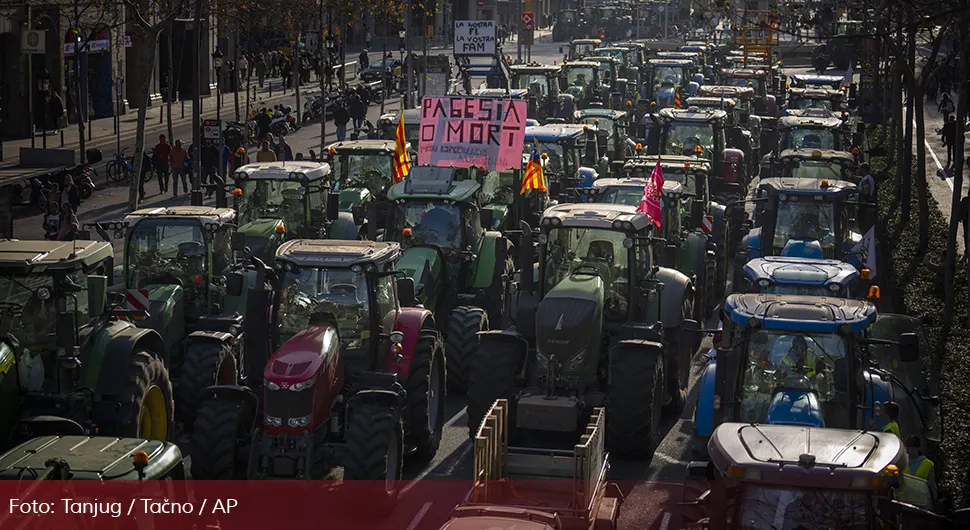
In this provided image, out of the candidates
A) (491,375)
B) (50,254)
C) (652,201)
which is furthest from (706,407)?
(50,254)

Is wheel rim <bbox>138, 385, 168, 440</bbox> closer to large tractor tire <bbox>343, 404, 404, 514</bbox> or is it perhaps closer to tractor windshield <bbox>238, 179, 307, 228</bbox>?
large tractor tire <bbox>343, 404, 404, 514</bbox>

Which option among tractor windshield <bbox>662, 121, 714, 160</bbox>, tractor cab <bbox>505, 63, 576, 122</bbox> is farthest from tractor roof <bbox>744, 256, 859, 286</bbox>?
tractor cab <bbox>505, 63, 576, 122</bbox>

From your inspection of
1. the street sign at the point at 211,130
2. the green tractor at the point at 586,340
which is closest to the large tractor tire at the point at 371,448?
the green tractor at the point at 586,340

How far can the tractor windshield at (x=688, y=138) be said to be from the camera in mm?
32312

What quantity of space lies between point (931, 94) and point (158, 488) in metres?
50.4

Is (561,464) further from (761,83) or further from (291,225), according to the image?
(761,83)

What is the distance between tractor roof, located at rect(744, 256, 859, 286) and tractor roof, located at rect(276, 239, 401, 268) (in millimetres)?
4568

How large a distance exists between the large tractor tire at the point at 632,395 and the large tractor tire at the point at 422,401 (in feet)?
7.09

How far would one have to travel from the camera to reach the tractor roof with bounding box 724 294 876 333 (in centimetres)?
1412

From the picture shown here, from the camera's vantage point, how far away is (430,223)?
2241 centimetres

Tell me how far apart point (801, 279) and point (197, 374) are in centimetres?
744

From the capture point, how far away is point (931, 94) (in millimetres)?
56906

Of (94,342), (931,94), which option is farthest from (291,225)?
(931,94)

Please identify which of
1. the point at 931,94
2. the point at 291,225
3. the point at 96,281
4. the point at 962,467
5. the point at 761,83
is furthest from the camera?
the point at 931,94
